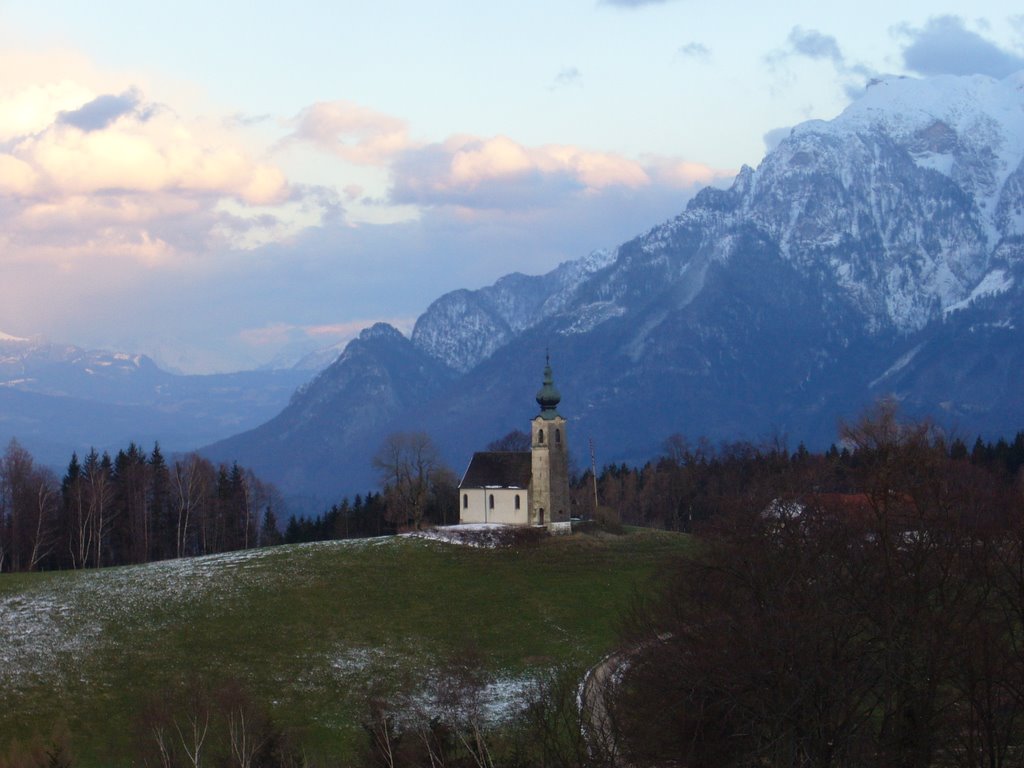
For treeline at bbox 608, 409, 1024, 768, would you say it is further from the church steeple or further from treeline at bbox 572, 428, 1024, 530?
treeline at bbox 572, 428, 1024, 530

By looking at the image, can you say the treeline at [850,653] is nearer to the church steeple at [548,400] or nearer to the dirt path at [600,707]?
the dirt path at [600,707]

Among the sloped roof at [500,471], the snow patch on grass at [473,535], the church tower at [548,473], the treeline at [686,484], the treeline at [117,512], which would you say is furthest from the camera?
the treeline at [686,484]

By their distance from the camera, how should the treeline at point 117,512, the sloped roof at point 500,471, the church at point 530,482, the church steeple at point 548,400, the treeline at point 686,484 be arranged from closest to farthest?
the church at point 530,482, the sloped roof at point 500,471, the church steeple at point 548,400, the treeline at point 117,512, the treeline at point 686,484

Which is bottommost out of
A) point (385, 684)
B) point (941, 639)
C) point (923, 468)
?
point (385, 684)

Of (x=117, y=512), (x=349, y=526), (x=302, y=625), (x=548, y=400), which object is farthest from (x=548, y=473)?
(x=117, y=512)

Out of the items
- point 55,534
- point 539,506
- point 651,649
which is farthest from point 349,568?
point 651,649

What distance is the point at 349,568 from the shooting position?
95875mm

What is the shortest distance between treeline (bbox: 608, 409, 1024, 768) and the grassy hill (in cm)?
1982

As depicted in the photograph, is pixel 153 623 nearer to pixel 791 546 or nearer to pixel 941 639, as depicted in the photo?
pixel 791 546

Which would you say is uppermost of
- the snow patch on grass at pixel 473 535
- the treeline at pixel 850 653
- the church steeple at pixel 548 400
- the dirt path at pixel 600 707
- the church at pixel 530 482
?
the church steeple at pixel 548 400

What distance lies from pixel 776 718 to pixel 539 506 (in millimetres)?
63651

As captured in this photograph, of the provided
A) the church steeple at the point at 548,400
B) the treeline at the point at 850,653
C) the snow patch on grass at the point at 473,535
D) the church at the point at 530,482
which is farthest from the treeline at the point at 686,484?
the treeline at the point at 850,653

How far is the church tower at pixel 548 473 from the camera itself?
108 meters

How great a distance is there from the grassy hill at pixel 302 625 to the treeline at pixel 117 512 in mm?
18577
